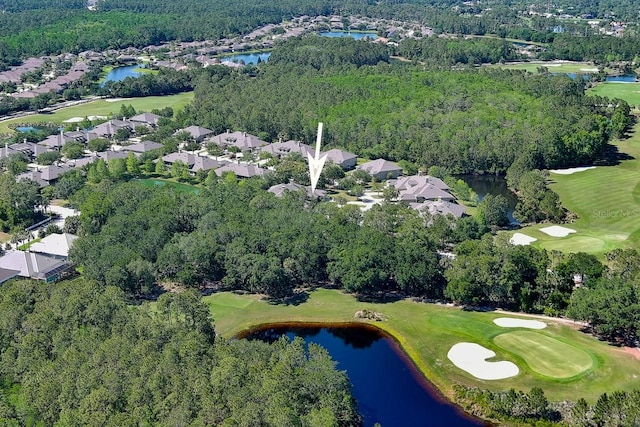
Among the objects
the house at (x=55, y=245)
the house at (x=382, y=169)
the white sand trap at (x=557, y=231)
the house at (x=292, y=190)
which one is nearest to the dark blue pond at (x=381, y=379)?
the house at (x=55, y=245)

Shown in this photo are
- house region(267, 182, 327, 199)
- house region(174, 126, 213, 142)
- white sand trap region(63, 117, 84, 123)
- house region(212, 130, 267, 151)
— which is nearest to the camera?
house region(267, 182, 327, 199)

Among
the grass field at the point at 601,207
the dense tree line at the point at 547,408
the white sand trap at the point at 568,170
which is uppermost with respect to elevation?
the dense tree line at the point at 547,408

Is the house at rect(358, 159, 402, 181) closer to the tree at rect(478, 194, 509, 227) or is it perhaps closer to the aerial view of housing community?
the aerial view of housing community

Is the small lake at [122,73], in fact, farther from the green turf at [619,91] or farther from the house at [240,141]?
the green turf at [619,91]

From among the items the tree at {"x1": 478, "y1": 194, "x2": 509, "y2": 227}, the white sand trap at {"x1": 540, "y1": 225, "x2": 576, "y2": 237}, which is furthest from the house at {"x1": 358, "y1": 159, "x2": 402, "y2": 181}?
the white sand trap at {"x1": 540, "y1": 225, "x2": 576, "y2": 237}

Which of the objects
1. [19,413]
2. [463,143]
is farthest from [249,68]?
[19,413]

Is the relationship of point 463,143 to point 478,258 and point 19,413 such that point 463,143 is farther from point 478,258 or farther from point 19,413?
point 19,413
